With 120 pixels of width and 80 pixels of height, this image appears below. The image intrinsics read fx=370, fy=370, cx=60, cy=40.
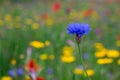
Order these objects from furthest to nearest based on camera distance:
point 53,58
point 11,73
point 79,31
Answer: point 53,58, point 11,73, point 79,31

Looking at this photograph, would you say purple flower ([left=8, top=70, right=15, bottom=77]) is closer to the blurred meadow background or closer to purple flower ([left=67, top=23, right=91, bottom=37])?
the blurred meadow background

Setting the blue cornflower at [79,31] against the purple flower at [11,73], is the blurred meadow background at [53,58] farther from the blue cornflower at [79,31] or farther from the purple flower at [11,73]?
the blue cornflower at [79,31]

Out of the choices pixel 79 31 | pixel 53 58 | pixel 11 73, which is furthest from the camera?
pixel 53 58

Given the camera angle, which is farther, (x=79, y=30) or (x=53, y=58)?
(x=53, y=58)

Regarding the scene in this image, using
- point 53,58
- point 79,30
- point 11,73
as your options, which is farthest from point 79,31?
point 53,58

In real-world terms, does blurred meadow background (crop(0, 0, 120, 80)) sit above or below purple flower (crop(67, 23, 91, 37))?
below

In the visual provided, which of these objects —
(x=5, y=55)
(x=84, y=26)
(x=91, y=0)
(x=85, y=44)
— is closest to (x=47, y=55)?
(x=5, y=55)

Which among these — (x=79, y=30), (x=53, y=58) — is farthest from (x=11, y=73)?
(x=79, y=30)

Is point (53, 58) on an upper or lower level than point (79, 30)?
lower

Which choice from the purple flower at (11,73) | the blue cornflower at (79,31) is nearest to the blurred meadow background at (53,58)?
the purple flower at (11,73)

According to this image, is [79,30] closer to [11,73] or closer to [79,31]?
[79,31]

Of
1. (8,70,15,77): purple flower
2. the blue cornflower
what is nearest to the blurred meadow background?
(8,70,15,77): purple flower

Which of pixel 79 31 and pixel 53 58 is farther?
pixel 53 58

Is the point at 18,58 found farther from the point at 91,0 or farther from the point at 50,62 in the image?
the point at 91,0
